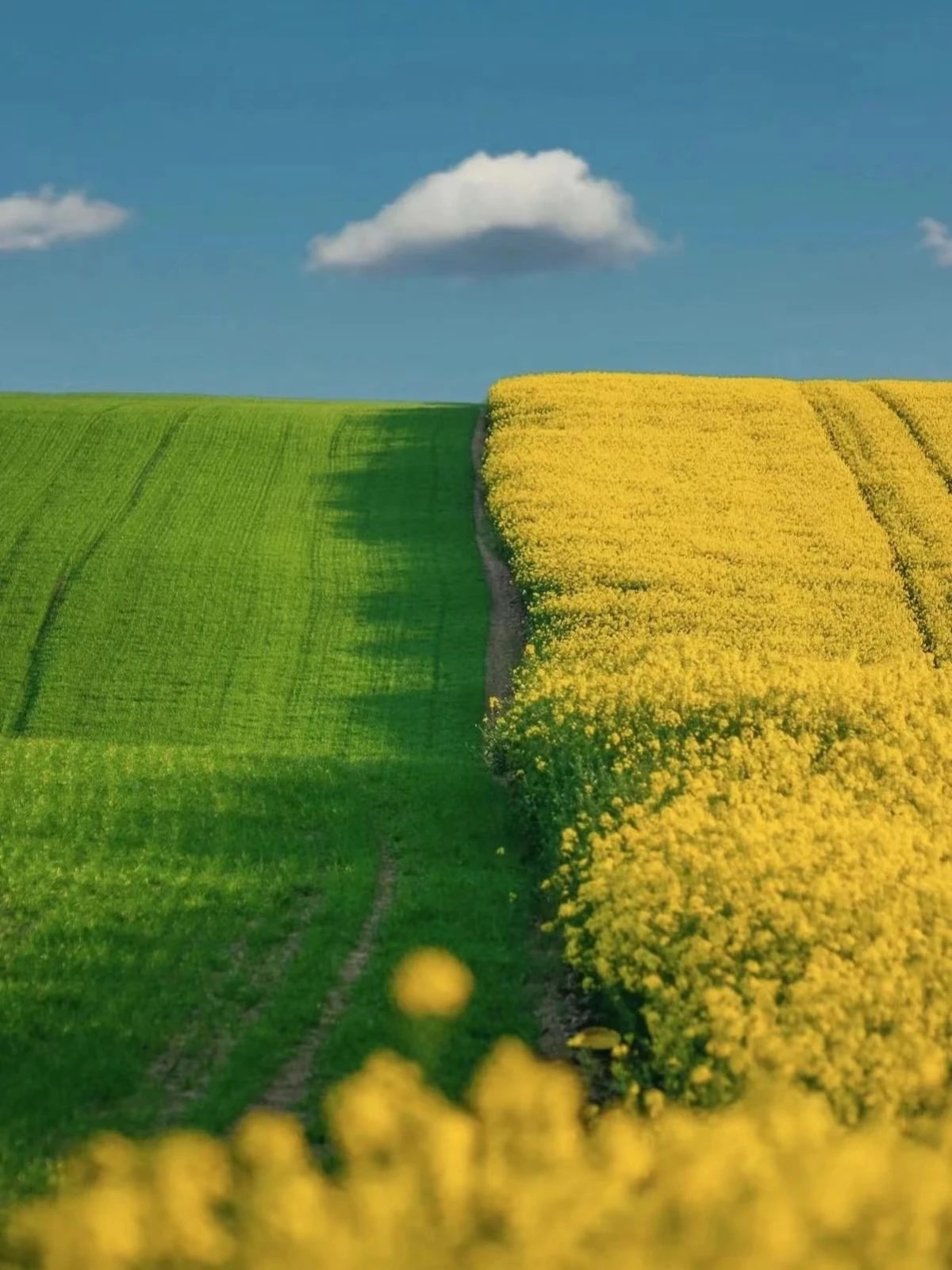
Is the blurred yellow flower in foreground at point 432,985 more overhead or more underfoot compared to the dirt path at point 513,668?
more overhead

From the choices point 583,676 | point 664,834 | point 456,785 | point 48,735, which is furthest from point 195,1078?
point 48,735

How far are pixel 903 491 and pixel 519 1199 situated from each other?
1730 inches

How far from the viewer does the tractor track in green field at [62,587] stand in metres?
33.5

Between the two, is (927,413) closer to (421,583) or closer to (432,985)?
(421,583)

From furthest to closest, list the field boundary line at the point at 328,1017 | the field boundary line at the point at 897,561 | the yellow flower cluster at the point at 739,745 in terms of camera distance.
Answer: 1. the field boundary line at the point at 897,561
2. the field boundary line at the point at 328,1017
3. the yellow flower cluster at the point at 739,745

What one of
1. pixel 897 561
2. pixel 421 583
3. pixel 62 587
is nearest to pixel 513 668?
pixel 421 583

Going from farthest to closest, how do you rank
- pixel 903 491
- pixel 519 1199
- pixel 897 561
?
pixel 903 491, pixel 897 561, pixel 519 1199

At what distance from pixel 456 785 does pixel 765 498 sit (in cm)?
2486

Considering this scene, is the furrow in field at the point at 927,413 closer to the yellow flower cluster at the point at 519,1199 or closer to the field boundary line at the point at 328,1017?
the field boundary line at the point at 328,1017

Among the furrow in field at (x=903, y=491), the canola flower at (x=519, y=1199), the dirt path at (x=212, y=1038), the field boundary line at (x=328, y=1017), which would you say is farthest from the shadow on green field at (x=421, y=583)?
the canola flower at (x=519, y=1199)

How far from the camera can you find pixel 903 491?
47.6m

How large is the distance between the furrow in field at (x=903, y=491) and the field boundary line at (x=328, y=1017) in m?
20.5

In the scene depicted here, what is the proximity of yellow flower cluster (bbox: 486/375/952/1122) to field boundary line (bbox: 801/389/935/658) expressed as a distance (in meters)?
0.15

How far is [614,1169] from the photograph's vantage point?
6.78 meters
